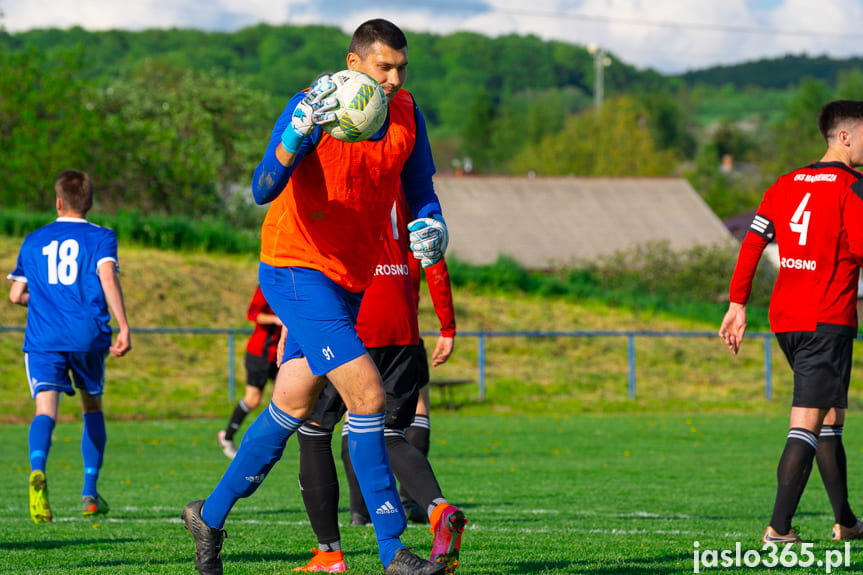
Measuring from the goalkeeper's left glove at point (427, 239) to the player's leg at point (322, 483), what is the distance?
1.05 m

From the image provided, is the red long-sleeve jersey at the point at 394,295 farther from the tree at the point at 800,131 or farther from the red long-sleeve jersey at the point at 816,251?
the tree at the point at 800,131

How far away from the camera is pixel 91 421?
7.67 metres

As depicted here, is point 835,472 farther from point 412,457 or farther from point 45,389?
point 45,389

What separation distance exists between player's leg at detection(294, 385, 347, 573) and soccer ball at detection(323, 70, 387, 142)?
4.97 ft

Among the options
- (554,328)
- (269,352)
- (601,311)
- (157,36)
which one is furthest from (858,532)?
(157,36)

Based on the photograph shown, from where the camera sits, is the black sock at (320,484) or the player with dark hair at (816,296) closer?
the black sock at (320,484)

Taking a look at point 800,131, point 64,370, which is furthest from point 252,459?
point 800,131

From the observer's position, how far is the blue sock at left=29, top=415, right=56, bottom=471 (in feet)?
23.1

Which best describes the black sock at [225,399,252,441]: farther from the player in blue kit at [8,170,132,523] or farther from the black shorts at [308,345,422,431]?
the black shorts at [308,345,422,431]

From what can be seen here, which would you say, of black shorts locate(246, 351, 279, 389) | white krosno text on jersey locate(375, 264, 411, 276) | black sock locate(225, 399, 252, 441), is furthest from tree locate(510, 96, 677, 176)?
white krosno text on jersey locate(375, 264, 411, 276)

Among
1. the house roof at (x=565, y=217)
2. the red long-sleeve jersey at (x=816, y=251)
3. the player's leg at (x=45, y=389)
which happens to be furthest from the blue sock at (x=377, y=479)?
the house roof at (x=565, y=217)

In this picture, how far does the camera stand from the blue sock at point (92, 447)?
7.53 meters

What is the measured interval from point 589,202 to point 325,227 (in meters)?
50.6

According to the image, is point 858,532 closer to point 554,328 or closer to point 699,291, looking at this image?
point 554,328
